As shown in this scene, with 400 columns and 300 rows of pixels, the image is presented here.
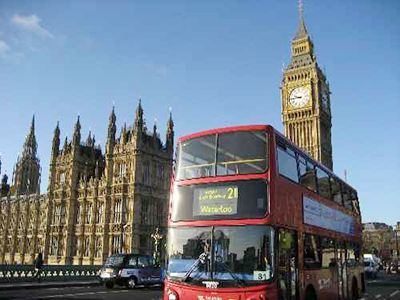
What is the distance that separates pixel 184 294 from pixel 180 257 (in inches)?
31.3

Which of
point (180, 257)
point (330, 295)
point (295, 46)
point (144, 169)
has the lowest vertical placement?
point (330, 295)

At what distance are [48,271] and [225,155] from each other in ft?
77.8

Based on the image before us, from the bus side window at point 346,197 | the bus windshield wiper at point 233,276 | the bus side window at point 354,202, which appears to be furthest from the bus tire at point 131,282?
the bus windshield wiper at point 233,276

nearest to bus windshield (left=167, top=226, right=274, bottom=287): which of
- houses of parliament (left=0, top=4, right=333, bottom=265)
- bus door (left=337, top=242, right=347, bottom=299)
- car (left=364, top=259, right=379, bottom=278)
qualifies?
bus door (left=337, top=242, right=347, bottom=299)

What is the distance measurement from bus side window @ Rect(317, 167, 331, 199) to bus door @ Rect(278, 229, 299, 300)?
322 centimetres

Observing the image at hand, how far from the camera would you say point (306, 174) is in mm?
11523

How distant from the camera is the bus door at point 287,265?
28.6 feet

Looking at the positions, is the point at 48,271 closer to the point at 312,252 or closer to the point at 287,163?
the point at 312,252

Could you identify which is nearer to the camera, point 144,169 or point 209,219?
point 209,219

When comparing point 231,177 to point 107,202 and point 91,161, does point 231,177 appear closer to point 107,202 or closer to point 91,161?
point 107,202

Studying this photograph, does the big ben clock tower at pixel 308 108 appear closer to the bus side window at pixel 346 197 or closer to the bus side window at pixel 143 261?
the bus side window at pixel 143 261

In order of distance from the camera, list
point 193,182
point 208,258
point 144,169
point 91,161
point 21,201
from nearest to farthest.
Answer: point 208,258 < point 193,182 < point 144,169 < point 91,161 < point 21,201

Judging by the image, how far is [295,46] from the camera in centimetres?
9244

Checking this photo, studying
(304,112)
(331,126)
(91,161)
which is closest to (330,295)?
(91,161)
